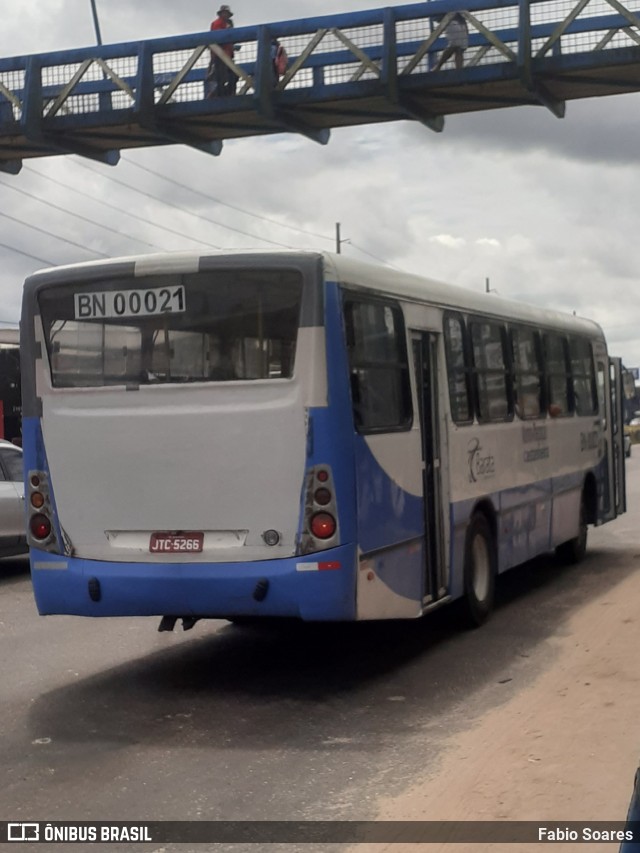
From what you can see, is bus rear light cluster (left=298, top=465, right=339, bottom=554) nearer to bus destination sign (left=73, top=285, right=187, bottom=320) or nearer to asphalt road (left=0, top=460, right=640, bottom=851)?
asphalt road (left=0, top=460, right=640, bottom=851)

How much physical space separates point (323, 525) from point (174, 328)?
1666 millimetres

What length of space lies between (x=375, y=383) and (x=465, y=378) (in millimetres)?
2111

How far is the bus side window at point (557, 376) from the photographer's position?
1395 cm

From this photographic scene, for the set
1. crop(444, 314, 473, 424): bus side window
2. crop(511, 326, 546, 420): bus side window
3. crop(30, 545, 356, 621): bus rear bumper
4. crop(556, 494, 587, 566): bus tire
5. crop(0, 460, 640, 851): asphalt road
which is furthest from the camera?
crop(556, 494, 587, 566): bus tire

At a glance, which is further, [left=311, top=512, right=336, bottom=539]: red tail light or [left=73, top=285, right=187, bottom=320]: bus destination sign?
[left=73, top=285, right=187, bottom=320]: bus destination sign

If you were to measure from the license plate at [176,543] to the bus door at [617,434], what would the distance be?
9.46 meters

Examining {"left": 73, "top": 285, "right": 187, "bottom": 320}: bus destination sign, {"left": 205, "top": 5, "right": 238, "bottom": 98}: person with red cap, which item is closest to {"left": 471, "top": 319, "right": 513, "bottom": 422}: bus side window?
{"left": 73, "top": 285, "right": 187, "bottom": 320}: bus destination sign

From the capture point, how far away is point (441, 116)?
62.4 feet

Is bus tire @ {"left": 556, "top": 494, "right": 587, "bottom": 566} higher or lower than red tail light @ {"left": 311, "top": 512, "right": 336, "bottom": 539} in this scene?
lower

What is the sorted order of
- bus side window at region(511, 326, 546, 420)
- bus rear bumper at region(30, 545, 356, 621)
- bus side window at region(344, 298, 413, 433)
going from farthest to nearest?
bus side window at region(511, 326, 546, 420) → bus side window at region(344, 298, 413, 433) → bus rear bumper at region(30, 545, 356, 621)

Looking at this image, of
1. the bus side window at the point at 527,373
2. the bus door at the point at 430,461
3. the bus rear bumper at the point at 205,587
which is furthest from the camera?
the bus side window at the point at 527,373

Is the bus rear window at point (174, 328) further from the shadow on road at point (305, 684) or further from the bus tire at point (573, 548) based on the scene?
the bus tire at point (573, 548)

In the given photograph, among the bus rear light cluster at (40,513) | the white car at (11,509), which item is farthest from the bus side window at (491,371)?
the white car at (11,509)

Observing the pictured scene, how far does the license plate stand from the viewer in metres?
8.62
